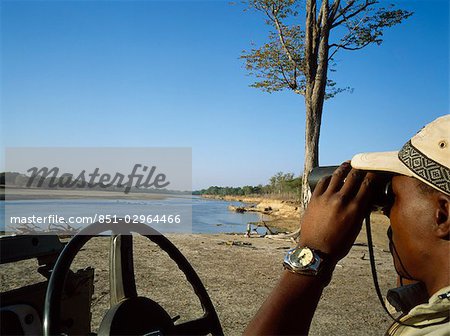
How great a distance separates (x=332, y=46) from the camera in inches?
429

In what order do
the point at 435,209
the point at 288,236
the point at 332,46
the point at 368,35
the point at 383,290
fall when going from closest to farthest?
the point at 435,209
the point at 383,290
the point at 288,236
the point at 332,46
the point at 368,35

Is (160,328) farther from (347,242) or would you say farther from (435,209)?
(435,209)

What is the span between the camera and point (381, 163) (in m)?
1.23

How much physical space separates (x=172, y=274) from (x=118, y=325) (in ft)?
13.5

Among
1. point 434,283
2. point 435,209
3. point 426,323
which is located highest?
point 435,209

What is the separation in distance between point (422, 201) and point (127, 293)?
3.63 feet

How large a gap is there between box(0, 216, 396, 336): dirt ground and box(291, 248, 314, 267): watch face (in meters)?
2.67

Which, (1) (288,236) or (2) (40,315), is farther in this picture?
(1) (288,236)

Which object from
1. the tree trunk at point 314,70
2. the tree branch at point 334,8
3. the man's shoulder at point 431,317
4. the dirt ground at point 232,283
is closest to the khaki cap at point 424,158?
the man's shoulder at point 431,317

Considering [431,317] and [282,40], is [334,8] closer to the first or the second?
[282,40]

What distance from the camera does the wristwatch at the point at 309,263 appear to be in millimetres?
1143

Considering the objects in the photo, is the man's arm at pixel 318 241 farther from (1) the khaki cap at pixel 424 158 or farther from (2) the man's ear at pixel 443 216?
(2) the man's ear at pixel 443 216

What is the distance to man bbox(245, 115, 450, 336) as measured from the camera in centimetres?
111

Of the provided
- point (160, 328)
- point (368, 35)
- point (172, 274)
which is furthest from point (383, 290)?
point (368, 35)
